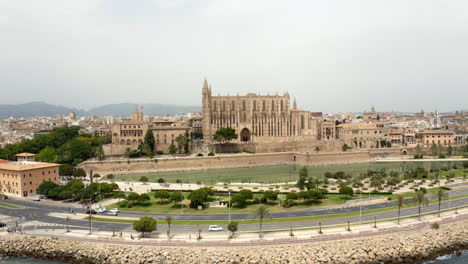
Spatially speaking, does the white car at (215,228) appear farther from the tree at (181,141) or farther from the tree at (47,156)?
the tree at (181,141)

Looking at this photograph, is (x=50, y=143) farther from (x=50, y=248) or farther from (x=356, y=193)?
(x=356, y=193)

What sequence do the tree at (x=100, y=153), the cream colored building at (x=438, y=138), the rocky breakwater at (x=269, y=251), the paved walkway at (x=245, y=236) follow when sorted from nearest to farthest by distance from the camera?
the rocky breakwater at (x=269, y=251) → the paved walkway at (x=245, y=236) → the tree at (x=100, y=153) → the cream colored building at (x=438, y=138)

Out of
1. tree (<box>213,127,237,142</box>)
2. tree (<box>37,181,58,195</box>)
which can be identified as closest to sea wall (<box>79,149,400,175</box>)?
tree (<box>213,127,237,142</box>)

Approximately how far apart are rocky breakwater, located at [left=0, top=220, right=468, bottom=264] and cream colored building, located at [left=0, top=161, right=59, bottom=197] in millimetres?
16549

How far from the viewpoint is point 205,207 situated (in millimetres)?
38406

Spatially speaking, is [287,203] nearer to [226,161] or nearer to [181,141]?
[226,161]

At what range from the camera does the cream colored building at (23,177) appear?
4481cm

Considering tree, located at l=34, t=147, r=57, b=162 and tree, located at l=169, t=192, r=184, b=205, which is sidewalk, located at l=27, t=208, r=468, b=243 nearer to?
tree, located at l=169, t=192, r=184, b=205

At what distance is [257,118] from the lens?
95938 millimetres

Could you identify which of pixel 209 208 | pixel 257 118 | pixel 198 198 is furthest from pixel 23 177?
pixel 257 118

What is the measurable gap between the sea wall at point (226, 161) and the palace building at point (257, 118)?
470 inches

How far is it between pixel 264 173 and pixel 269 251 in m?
42.6

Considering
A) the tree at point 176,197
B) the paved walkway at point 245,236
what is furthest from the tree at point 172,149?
the paved walkway at point 245,236

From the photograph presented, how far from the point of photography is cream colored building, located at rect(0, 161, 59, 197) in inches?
1764
